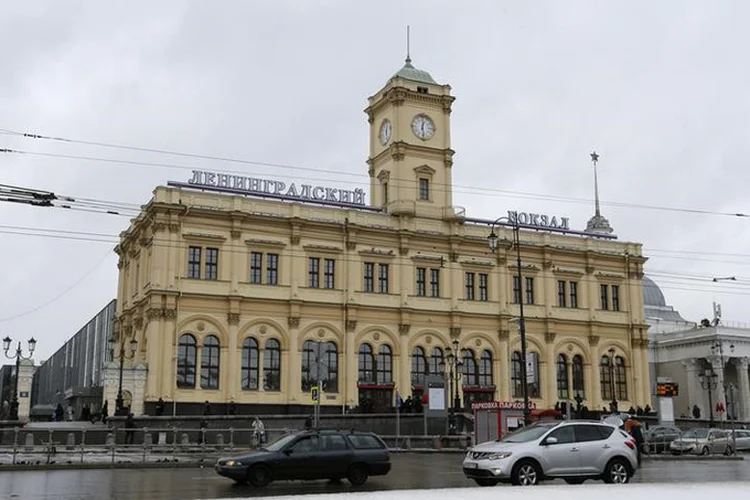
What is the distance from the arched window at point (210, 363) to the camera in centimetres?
5597

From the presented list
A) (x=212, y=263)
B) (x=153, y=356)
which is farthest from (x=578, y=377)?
(x=153, y=356)

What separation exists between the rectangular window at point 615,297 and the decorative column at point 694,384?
49.7 feet

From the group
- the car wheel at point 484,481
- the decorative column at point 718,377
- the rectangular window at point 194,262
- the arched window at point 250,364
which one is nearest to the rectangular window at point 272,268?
the arched window at point 250,364

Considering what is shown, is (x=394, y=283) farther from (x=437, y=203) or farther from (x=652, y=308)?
(x=652, y=308)

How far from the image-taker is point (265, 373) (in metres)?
57.7

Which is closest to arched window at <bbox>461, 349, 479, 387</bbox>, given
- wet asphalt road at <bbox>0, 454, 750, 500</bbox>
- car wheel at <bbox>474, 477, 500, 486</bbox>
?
wet asphalt road at <bbox>0, 454, 750, 500</bbox>

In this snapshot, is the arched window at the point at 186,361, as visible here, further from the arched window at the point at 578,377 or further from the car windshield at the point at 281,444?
the car windshield at the point at 281,444

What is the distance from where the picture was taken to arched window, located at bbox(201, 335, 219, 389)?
55969 mm

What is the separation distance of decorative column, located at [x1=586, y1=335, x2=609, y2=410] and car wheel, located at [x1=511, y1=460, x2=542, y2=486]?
49.3 m

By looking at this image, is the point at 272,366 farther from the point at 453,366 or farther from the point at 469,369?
the point at 469,369

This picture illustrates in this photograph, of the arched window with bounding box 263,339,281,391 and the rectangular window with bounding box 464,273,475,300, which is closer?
the arched window with bounding box 263,339,281,391

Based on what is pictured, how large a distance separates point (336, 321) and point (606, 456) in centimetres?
3984

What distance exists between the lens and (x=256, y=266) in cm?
5906

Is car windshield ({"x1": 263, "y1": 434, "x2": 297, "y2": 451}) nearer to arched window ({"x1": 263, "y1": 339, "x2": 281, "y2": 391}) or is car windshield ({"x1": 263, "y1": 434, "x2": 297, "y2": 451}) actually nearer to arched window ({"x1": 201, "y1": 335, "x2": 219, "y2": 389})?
arched window ({"x1": 201, "y1": 335, "x2": 219, "y2": 389})
